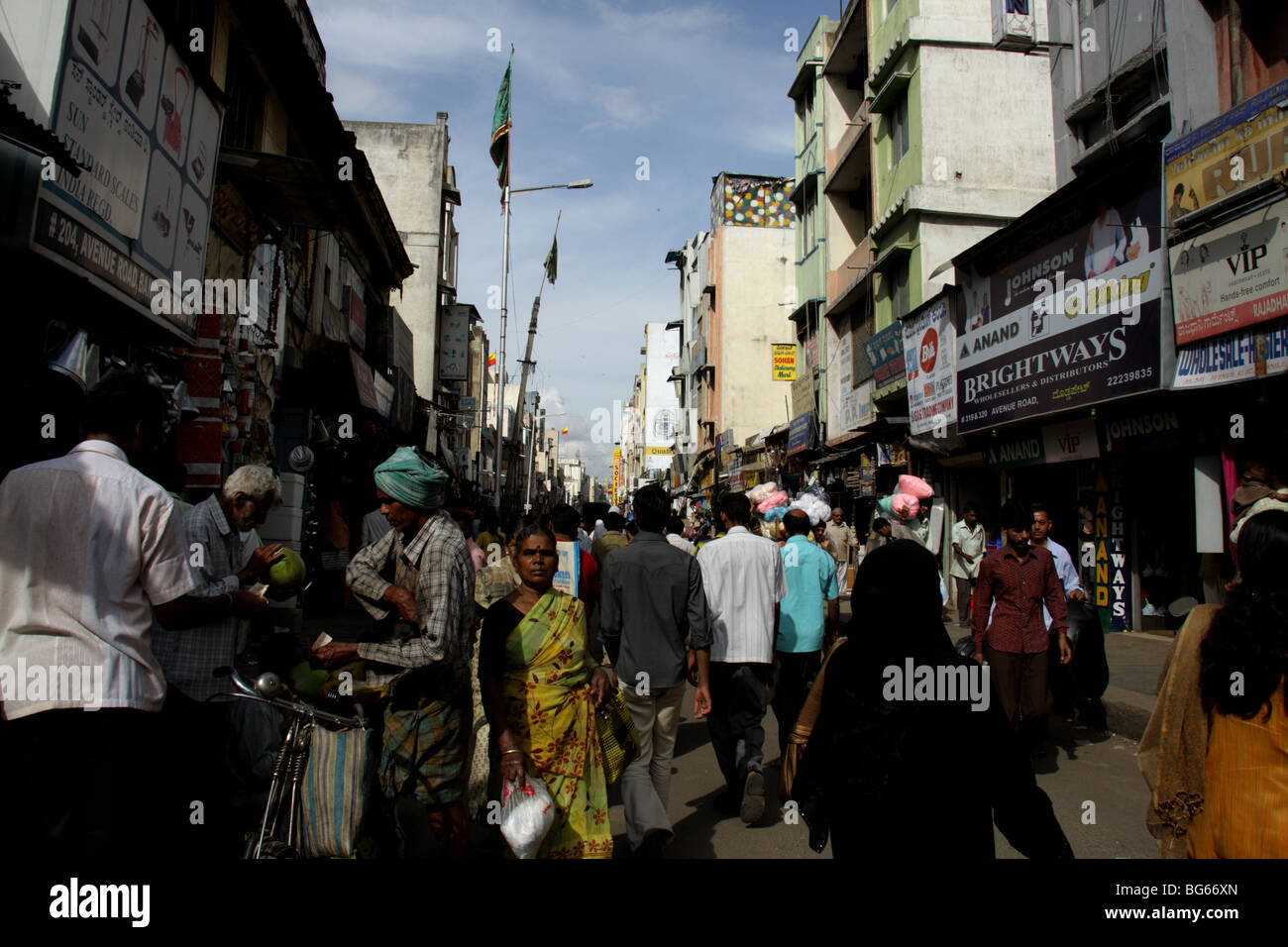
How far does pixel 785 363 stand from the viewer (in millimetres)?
25703

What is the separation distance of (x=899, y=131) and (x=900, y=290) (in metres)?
3.48

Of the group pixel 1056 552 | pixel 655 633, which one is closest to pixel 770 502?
pixel 1056 552

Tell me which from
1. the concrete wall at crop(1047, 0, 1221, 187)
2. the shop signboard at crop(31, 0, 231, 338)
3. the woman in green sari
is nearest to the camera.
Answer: the woman in green sari

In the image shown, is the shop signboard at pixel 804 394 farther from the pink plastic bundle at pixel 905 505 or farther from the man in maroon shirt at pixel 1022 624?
the man in maroon shirt at pixel 1022 624

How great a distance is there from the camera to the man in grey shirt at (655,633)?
4406 millimetres

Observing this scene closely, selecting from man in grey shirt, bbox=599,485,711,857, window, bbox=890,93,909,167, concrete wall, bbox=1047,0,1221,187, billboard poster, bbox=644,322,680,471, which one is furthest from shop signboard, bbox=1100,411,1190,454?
billboard poster, bbox=644,322,680,471

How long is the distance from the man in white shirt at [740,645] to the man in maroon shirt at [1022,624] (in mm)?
1681

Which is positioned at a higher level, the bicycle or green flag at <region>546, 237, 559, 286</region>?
green flag at <region>546, 237, 559, 286</region>

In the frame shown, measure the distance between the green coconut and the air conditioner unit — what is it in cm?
1506

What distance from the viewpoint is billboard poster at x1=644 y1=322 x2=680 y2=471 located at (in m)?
61.2

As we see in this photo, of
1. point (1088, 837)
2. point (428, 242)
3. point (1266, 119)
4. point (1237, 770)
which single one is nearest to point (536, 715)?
point (1237, 770)

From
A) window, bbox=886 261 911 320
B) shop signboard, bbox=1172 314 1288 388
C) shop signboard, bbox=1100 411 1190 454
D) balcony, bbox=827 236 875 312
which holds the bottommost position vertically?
shop signboard, bbox=1100 411 1190 454

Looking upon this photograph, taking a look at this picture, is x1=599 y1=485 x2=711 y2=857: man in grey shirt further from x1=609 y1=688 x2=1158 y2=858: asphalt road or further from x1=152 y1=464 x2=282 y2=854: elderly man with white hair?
x1=152 y1=464 x2=282 y2=854: elderly man with white hair
